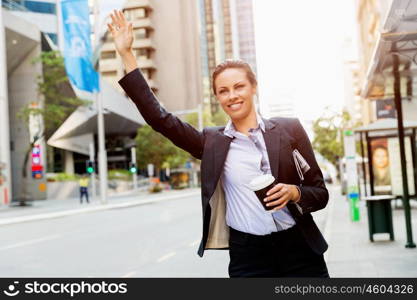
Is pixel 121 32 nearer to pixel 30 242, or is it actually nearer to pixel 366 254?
pixel 366 254

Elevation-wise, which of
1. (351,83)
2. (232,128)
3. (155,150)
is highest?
(351,83)

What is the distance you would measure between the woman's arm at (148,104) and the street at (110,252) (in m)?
5.53

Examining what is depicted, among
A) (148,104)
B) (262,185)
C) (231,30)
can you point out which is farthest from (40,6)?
(262,185)

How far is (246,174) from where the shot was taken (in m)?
2.57

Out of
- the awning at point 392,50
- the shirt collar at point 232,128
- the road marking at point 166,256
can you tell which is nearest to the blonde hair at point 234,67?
the shirt collar at point 232,128

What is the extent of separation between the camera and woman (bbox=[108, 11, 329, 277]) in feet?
8.38

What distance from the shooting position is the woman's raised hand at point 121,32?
8.72 feet

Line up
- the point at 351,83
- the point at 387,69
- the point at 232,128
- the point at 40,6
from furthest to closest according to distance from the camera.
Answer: the point at 351,83, the point at 40,6, the point at 387,69, the point at 232,128

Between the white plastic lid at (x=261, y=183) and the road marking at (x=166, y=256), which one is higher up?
the white plastic lid at (x=261, y=183)

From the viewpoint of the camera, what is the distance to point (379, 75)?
9.59 m

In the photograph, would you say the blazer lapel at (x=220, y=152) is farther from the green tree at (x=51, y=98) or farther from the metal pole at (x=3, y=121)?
the metal pole at (x=3, y=121)

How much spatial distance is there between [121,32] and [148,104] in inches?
14.1

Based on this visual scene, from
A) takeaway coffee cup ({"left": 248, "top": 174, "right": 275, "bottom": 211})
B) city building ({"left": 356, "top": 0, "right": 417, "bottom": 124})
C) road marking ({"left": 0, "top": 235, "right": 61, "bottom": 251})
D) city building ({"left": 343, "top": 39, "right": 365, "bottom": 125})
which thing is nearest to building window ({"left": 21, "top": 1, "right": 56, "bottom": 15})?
road marking ({"left": 0, "top": 235, "right": 61, "bottom": 251})

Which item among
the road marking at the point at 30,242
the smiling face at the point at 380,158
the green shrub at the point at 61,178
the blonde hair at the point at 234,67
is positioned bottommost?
the road marking at the point at 30,242
